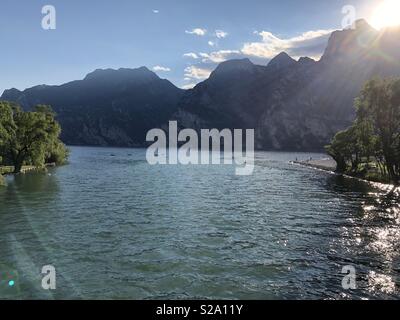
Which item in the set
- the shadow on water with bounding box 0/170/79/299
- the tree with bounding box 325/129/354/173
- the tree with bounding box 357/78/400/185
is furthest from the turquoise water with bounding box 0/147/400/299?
the tree with bounding box 325/129/354/173

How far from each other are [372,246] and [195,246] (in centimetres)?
1521

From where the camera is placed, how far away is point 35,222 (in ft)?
129

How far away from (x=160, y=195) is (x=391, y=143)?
5394cm

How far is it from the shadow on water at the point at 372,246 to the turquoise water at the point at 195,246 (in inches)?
3.8

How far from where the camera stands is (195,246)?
32125mm

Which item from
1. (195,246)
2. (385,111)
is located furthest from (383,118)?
(195,246)

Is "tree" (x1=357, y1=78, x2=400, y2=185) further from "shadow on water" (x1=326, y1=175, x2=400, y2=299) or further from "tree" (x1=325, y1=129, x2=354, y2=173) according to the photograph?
"shadow on water" (x1=326, y1=175, x2=400, y2=299)

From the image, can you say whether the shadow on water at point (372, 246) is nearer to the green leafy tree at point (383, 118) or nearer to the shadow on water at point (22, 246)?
the shadow on water at point (22, 246)

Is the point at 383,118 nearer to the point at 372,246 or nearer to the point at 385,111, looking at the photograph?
the point at 385,111

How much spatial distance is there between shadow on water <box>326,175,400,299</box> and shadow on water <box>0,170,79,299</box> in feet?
62.1

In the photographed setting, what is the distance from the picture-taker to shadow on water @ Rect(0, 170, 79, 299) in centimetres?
2245
